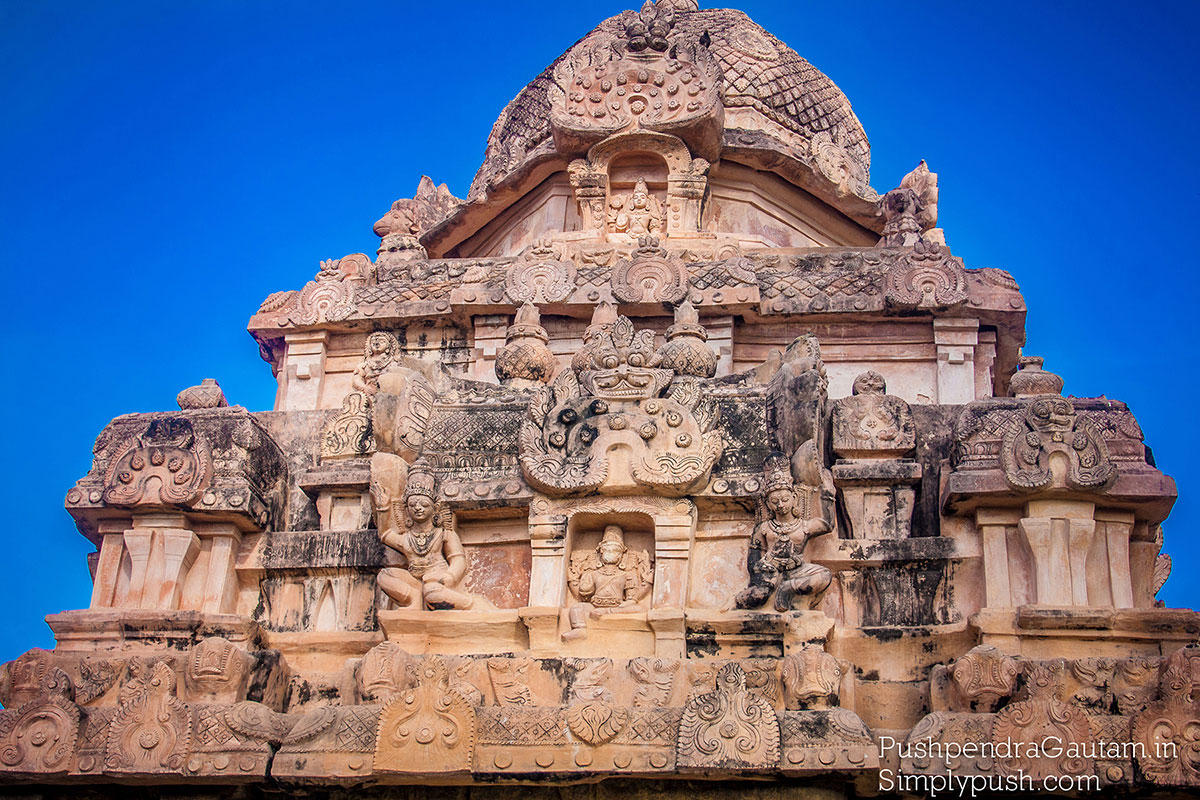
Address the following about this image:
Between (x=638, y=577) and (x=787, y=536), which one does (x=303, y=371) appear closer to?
(x=638, y=577)

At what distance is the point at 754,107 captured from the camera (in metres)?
19.1

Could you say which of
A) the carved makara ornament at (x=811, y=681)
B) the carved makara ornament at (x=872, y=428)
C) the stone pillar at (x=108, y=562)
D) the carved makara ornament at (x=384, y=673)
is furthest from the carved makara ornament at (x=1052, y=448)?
the stone pillar at (x=108, y=562)

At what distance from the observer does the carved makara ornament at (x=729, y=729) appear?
9289mm

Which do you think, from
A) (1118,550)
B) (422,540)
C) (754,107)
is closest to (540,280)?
(422,540)

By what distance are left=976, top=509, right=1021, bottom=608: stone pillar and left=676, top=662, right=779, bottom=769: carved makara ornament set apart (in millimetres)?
2553

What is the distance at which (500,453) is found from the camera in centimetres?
1190

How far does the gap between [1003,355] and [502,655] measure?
7634mm

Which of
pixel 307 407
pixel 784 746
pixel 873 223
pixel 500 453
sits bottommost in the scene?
pixel 784 746

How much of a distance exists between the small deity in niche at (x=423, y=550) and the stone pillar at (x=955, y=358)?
579cm

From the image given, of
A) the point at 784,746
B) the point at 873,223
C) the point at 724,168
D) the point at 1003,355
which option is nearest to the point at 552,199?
the point at 724,168

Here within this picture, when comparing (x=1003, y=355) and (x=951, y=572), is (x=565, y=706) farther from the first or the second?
(x=1003, y=355)

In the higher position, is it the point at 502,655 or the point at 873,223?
the point at 873,223

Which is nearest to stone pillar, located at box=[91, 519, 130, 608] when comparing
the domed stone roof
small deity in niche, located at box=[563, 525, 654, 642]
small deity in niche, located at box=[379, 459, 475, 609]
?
small deity in niche, located at box=[379, 459, 475, 609]

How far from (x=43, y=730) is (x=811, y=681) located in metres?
5.90
